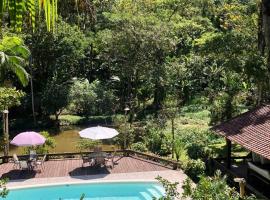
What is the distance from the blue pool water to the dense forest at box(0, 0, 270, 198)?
4.14 metres

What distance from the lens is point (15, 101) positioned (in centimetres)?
1980

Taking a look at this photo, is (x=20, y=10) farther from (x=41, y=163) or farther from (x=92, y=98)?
(x=92, y=98)

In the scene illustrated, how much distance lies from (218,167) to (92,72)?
887 inches

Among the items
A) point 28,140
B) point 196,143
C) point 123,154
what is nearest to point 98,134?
point 123,154

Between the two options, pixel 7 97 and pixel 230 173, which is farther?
pixel 7 97

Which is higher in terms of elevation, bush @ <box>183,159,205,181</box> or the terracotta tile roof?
the terracotta tile roof

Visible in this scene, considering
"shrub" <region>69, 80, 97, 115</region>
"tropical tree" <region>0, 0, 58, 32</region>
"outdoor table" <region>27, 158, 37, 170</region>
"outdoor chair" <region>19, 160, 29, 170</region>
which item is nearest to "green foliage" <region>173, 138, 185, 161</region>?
"outdoor table" <region>27, 158, 37, 170</region>

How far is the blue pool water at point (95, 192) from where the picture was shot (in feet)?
51.0

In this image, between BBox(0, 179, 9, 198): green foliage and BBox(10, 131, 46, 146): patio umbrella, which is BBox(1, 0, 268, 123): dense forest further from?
BBox(0, 179, 9, 198): green foliage

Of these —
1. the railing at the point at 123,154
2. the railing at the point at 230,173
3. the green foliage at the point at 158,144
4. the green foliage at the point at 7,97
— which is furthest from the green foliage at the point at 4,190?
the green foliage at the point at 158,144

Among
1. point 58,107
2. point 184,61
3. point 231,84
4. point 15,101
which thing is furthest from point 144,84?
point 15,101

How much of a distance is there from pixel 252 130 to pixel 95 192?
5.95m

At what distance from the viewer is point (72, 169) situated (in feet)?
58.9

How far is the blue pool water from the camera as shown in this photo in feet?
51.0
